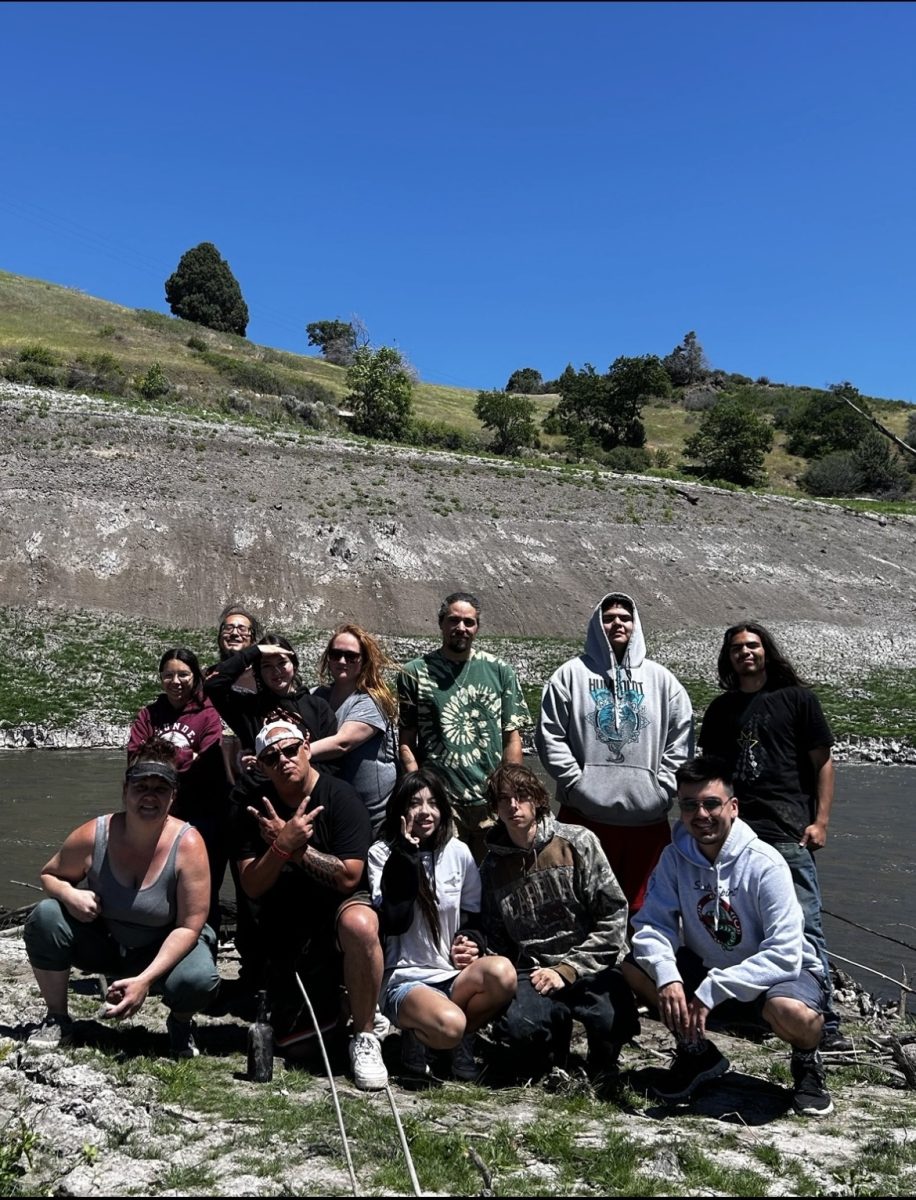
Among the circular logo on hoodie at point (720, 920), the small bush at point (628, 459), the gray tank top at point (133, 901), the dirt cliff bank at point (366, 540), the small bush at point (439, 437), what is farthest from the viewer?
the small bush at point (628, 459)

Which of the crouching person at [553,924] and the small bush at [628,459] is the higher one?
the small bush at [628,459]

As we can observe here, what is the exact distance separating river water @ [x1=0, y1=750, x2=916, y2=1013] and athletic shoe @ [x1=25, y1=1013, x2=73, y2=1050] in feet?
10.7

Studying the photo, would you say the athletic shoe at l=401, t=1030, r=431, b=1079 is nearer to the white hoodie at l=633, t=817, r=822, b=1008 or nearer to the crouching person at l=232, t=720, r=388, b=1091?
the crouching person at l=232, t=720, r=388, b=1091

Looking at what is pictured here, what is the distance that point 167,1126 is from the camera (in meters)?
3.85

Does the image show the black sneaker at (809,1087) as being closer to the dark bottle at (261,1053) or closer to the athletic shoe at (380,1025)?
the athletic shoe at (380,1025)

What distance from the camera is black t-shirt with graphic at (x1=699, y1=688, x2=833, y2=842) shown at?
5336mm

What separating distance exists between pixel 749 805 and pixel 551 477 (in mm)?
32528

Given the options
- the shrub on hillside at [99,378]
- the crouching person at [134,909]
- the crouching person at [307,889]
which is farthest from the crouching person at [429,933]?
the shrub on hillside at [99,378]

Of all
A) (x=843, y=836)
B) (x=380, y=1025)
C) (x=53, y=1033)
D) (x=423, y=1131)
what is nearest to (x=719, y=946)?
(x=423, y=1131)

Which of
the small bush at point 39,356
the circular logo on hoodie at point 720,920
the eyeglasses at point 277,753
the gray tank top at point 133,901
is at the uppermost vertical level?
the small bush at point 39,356

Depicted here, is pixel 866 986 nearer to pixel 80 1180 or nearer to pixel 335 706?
pixel 335 706

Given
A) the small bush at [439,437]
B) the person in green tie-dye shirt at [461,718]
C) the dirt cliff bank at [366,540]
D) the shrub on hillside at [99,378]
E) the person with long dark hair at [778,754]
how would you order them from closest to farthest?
the person with long dark hair at [778,754] → the person in green tie-dye shirt at [461,718] → the dirt cliff bank at [366,540] → the shrub on hillside at [99,378] → the small bush at [439,437]

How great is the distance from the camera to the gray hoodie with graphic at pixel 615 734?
5.56 metres

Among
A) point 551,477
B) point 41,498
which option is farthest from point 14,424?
point 551,477
